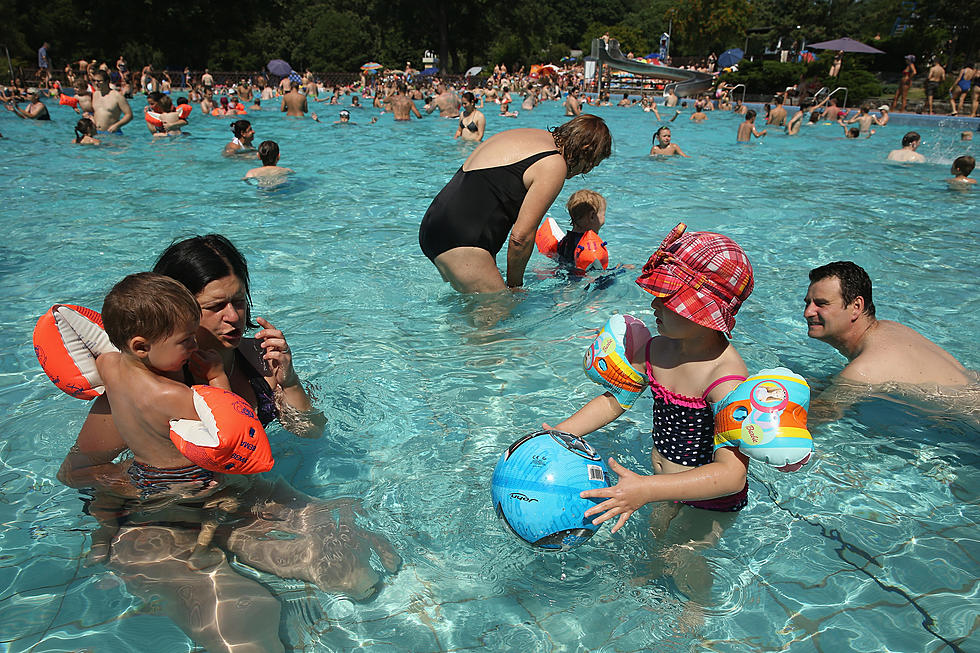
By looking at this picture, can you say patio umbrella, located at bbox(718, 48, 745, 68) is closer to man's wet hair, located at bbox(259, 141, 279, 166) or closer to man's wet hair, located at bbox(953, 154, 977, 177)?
man's wet hair, located at bbox(953, 154, 977, 177)

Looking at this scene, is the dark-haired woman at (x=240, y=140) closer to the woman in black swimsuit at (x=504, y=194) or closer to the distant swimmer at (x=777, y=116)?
the woman in black swimsuit at (x=504, y=194)

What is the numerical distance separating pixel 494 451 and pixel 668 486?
1.54m

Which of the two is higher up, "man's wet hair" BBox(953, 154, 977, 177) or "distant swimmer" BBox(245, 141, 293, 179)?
"distant swimmer" BBox(245, 141, 293, 179)

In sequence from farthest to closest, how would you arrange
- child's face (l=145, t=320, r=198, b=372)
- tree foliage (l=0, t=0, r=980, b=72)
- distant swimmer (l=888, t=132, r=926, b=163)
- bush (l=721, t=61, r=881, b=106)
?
tree foliage (l=0, t=0, r=980, b=72), bush (l=721, t=61, r=881, b=106), distant swimmer (l=888, t=132, r=926, b=163), child's face (l=145, t=320, r=198, b=372)

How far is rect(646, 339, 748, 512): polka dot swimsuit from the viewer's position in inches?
105

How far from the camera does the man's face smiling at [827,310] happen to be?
13.0ft

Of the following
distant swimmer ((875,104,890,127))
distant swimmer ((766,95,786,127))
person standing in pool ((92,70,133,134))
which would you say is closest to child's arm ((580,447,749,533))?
person standing in pool ((92,70,133,134))

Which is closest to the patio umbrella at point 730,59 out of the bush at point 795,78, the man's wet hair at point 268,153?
the bush at point 795,78

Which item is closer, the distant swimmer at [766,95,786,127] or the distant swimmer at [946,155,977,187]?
the distant swimmer at [946,155,977,187]

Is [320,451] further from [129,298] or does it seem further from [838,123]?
[838,123]

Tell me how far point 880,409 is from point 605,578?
2.38 meters

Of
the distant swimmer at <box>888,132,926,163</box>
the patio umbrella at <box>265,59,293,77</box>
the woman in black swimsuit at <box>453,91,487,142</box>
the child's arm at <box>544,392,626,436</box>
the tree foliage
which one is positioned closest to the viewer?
the child's arm at <box>544,392,626,436</box>

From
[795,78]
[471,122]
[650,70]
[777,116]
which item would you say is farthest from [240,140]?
[650,70]

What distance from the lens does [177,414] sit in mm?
2250
